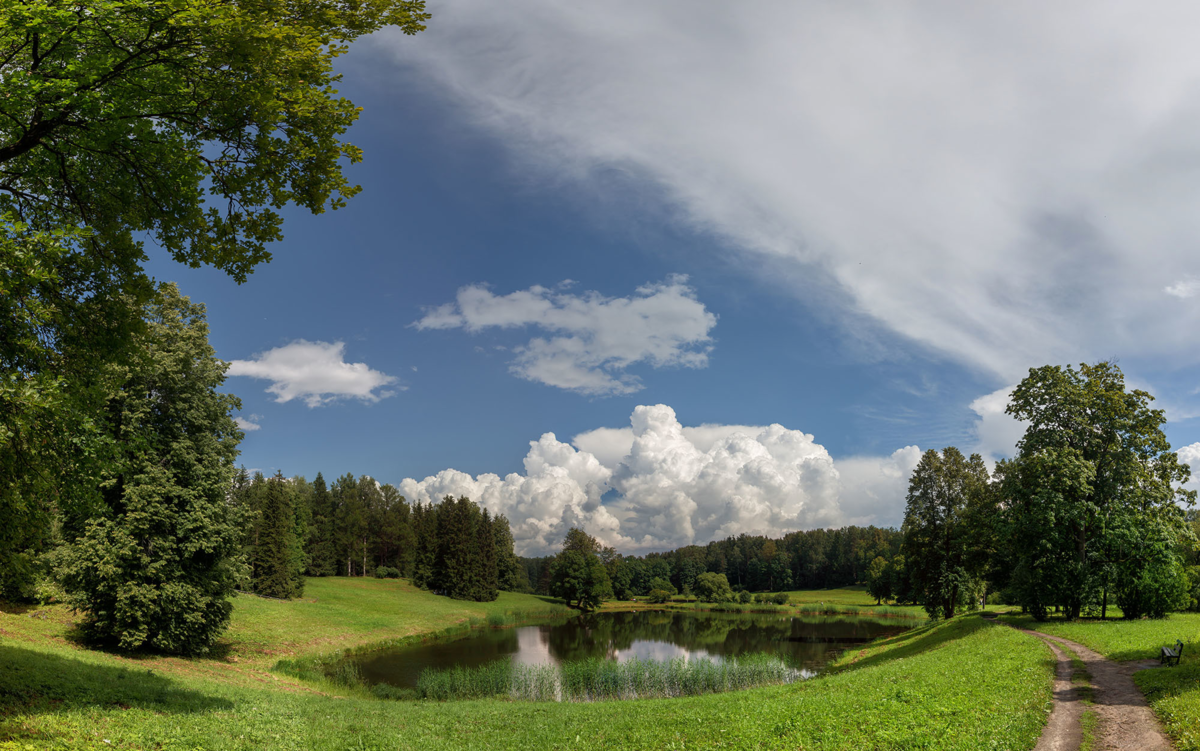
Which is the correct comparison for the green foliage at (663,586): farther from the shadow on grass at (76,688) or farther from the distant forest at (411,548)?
the shadow on grass at (76,688)

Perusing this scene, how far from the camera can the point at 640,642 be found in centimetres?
5559

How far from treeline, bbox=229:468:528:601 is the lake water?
18.4 metres

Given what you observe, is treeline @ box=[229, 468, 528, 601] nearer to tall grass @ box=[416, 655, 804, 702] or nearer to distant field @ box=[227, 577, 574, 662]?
distant field @ box=[227, 577, 574, 662]

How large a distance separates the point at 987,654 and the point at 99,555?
3409 centimetres

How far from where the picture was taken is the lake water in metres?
38.4

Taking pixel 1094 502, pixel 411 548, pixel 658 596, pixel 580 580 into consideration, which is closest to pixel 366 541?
pixel 411 548

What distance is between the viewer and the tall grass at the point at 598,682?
92.6ft

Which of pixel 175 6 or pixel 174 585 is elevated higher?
pixel 175 6

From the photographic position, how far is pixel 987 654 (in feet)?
67.1

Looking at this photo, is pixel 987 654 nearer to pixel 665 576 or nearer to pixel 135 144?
pixel 135 144

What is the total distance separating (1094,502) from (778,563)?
126 meters

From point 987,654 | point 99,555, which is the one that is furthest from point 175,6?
point 987,654

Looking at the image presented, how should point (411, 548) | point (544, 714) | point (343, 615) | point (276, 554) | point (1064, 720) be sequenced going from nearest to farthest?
point (1064, 720) → point (544, 714) → point (343, 615) → point (276, 554) → point (411, 548)

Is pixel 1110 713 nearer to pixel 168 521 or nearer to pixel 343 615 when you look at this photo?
pixel 168 521
